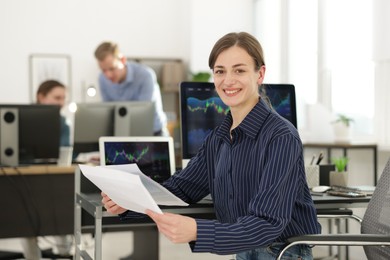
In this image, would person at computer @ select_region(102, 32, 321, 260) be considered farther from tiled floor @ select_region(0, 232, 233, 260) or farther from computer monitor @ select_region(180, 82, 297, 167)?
tiled floor @ select_region(0, 232, 233, 260)

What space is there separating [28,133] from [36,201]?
1.41ft

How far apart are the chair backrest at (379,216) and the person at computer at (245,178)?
239mm

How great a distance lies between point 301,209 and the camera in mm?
1773

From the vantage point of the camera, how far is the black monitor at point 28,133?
3.71 meters

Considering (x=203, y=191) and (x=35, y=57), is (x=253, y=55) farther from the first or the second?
(x=35, y=57)

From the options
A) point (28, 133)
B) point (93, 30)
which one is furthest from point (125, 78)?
point (93, 30)

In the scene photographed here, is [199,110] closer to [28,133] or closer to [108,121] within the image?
[108,121]

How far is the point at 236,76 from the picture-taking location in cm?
181

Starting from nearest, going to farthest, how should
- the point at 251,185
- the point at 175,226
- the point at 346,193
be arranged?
the point at 175,226
the point at 251,185
the point at 346,193

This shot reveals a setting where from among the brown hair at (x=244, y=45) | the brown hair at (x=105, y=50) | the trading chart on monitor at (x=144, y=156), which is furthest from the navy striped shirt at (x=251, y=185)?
the brown hair at (x=105, y=50)

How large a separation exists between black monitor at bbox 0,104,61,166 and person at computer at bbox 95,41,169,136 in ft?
3.37

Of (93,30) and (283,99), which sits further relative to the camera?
(93,30)

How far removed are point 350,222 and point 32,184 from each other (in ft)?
8.42

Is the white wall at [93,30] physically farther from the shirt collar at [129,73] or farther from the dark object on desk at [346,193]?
the dark object on desk at [346,193]
